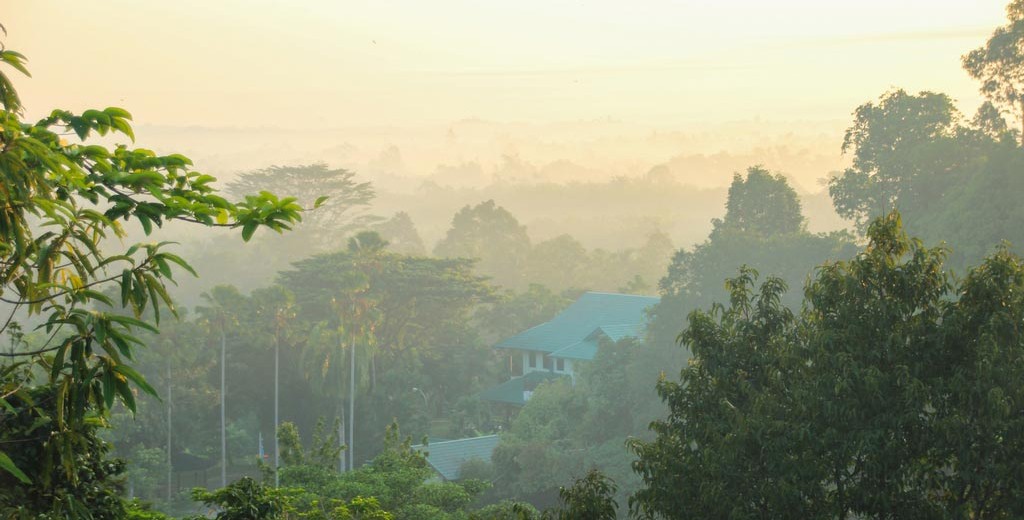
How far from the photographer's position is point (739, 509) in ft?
24.4

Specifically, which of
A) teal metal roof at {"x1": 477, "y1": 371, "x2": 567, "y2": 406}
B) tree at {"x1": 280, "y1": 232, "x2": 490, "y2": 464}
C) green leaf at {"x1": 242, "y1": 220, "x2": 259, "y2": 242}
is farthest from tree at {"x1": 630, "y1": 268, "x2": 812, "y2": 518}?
teal metal roof at {"x1": 477, "y1": 371, "x2": 567, "y2": 406}

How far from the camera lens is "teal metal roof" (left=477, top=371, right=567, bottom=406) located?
35.2m

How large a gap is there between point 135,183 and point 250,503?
9.95 ft

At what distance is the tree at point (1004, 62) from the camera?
80.5 feet

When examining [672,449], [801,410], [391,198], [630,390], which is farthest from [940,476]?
[391,198]

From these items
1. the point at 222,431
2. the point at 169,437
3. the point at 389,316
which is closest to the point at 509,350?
the point at 389,316

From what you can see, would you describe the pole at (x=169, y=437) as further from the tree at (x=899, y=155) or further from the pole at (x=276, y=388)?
the tree at (x=899, y=155)

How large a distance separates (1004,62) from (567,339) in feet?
57.8

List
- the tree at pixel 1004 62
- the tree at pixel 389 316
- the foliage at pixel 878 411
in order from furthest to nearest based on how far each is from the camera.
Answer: the tree at pixel 389 316 → the tree at pixel 1004 62 → the foliage at pixel 878 411

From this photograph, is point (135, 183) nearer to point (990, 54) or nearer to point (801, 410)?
point (801, 410)

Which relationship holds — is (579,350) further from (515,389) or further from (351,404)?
(351,404)

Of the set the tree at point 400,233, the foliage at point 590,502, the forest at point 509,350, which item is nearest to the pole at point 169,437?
the forest at point 509,350

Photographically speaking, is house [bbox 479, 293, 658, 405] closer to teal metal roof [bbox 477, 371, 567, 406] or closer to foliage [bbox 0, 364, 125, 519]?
teal metal roof [bbox 477, 371, 567, 406]

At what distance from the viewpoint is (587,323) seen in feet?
128
